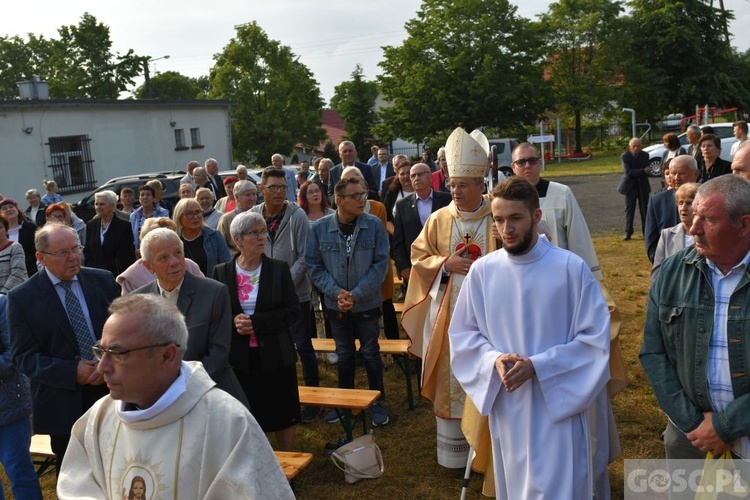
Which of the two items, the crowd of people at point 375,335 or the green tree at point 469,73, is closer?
the crowd of people at point 375,335

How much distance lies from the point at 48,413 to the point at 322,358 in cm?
392

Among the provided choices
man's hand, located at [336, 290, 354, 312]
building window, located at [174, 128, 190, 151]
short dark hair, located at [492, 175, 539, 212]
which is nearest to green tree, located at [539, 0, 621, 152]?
building window, located at [174, 128, 190, 151]

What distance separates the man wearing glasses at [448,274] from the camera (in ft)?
16.1

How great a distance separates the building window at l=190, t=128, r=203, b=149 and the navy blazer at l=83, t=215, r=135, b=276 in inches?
904

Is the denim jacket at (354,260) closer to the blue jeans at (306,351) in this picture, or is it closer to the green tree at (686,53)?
the blue jeans at (306,351)

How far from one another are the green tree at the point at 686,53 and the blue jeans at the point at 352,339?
1619 inches

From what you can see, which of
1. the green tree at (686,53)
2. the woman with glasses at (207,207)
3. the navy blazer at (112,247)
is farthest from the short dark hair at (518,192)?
the green tree at (686,53)

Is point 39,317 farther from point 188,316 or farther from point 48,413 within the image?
point 188,316

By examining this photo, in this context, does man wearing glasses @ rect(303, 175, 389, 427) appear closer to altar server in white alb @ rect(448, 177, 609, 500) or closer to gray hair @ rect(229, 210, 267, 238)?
gray hair @ rect(229, 210, 267, 238)

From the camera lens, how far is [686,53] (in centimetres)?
4428

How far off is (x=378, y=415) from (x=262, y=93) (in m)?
38.1

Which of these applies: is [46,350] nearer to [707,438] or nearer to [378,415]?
[378,415]

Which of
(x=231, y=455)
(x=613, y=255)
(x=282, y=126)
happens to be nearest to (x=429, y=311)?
(x=231, y=455)

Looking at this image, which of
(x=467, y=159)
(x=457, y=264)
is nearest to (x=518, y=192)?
(x=457, y=264)
